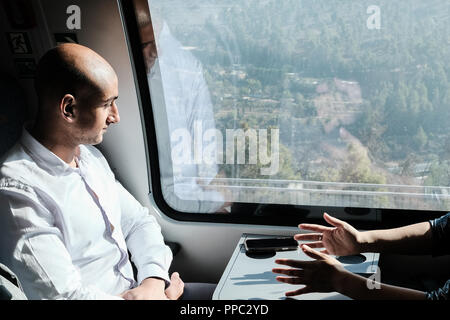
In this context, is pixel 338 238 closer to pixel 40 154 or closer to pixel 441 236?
pixel 441 236

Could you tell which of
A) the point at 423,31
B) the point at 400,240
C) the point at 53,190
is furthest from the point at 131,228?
the point at 423,31

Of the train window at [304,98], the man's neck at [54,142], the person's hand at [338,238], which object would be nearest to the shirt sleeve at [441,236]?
the person's hand at [338,238]

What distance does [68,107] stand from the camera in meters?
1.77

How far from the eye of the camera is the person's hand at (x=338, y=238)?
1938 mm

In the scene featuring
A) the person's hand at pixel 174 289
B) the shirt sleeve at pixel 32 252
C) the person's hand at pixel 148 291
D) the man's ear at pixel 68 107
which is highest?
the man's ear at pixel 68 107

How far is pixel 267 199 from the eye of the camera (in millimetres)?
2676

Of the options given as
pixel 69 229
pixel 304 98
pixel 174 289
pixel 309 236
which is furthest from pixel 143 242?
pixel 304 98

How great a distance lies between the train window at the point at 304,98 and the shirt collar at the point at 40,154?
971 millimetres

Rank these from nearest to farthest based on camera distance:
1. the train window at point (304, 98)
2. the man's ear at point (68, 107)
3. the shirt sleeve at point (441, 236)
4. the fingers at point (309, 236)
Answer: the man's ear at point (68, 107) → the shirt sleeve at point (441, 236) → the fingers at point (309, 236) → the train window at point (304, 98)

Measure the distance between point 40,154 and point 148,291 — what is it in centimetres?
71

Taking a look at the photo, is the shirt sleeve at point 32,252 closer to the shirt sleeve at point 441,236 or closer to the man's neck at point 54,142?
the man's neck at point 54,142

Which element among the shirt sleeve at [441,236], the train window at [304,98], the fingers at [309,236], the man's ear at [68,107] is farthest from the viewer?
the train window at [304,98]

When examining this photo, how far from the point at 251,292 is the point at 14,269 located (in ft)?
2.87
